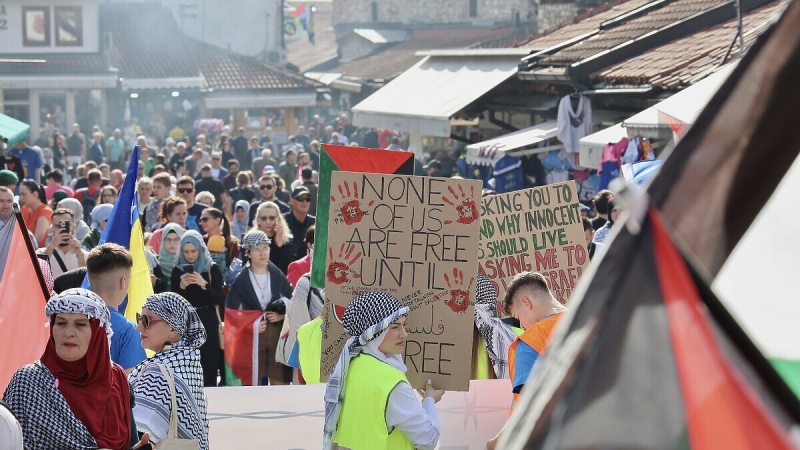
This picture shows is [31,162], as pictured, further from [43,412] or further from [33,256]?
[43,412]

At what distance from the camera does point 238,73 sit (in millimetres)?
51656

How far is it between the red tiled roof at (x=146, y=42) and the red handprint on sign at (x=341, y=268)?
1691 inches

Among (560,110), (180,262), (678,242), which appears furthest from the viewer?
(560,110)

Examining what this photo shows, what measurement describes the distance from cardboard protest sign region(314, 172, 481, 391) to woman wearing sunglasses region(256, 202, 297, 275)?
16.0 feet

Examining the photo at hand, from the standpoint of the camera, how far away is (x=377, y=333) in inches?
209

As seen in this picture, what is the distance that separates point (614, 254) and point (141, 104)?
156 feet

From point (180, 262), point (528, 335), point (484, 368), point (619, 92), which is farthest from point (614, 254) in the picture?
point (619, 92)

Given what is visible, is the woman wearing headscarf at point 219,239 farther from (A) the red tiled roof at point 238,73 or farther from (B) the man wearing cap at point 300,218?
(A) the red tiled roof at point 238,73

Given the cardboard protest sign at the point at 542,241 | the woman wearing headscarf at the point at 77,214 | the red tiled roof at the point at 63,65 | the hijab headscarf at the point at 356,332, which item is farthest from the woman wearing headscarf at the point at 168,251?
the red tiled roof at the point at 63,65

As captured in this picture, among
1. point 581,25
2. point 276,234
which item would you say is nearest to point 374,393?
point 276,234

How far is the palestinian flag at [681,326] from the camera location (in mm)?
1790

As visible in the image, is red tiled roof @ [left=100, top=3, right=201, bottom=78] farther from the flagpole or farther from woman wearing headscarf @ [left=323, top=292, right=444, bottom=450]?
woman wearing headscarf @ [left=323, top=292, right=444, bottom=450]

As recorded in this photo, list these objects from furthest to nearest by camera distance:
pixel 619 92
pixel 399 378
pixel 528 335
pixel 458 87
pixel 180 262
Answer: pixel 458 87
pixel 619 92
pixel 180 262
pixel 528 335
pixel 399 378

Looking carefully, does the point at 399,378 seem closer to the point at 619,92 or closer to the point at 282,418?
the point at 282,418
